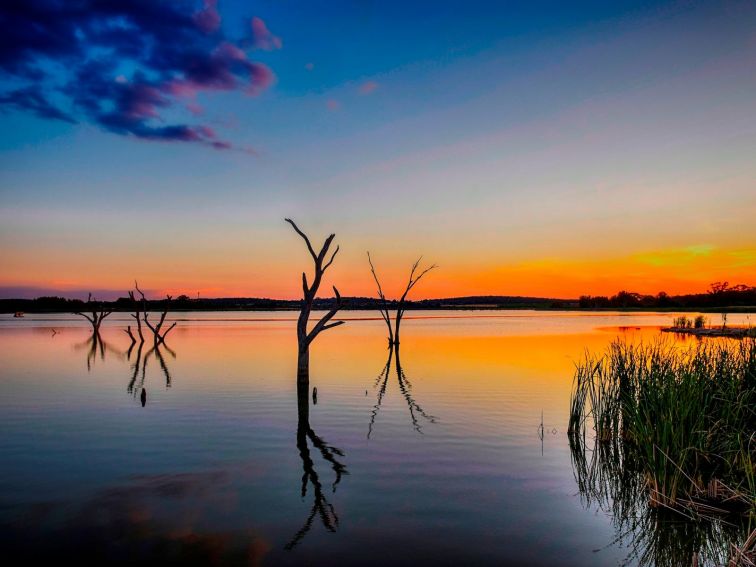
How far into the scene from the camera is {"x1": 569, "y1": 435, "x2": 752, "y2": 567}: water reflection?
737 centimetres

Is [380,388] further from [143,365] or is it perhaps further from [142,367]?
[143,365]

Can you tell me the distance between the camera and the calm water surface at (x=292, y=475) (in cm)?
761

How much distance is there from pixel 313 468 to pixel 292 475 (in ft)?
2.08

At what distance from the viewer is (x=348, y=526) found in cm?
833

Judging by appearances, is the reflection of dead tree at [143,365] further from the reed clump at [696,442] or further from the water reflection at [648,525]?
the reed clump at [696,442]

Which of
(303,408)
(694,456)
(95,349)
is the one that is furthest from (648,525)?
(95,349)

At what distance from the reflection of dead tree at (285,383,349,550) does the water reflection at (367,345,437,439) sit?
1602 millimetres

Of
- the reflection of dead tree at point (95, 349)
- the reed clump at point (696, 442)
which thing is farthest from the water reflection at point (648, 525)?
the reflection of dead tree at point (95, 349)

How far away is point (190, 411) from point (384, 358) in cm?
1795

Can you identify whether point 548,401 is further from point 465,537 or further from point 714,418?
point 465,537

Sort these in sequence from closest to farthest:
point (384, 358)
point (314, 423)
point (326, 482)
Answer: point (326, 482), point (314, 423), point (384, 358)

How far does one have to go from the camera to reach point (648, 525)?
8.38 metres

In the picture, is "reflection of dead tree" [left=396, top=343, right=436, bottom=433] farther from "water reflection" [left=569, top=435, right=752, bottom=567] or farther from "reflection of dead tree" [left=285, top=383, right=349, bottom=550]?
"water reflection" [left=569, top=435, right=752, bottom=567]

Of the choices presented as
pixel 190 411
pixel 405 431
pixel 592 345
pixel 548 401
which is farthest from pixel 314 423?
pixel 592 345
